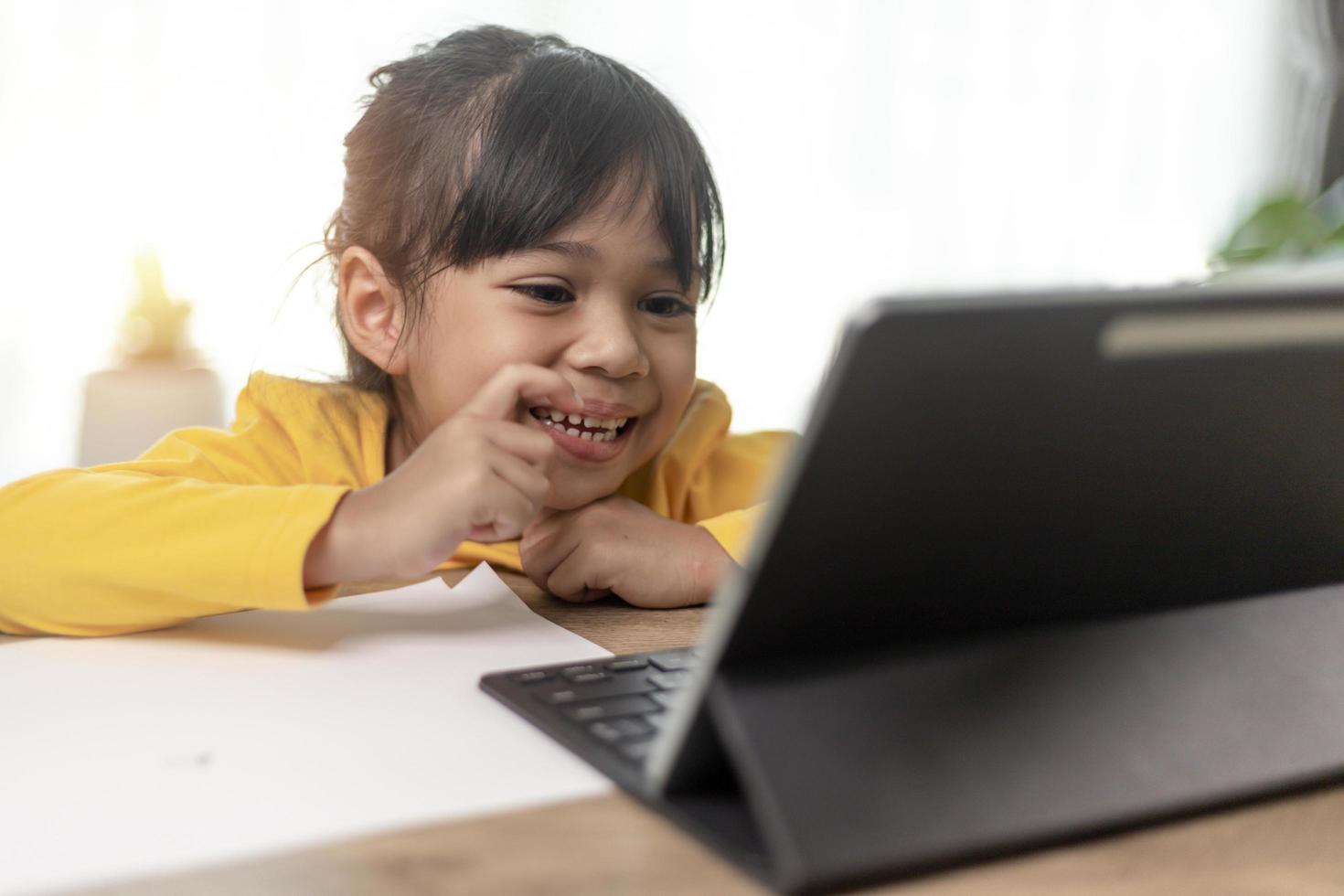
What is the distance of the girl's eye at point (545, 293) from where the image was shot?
3.31 feet

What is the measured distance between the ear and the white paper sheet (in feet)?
1.33

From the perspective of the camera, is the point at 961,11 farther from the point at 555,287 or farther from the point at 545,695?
the point at 545,695

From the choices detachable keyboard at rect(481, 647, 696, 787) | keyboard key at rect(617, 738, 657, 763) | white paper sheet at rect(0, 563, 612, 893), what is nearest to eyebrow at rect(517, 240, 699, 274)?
white paper sheet at rect(0, 563, 612, 893)

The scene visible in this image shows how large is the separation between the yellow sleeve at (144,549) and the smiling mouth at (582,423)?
0.32m

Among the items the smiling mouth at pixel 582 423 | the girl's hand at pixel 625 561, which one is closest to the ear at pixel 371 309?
the smiling mouth at pixel 582 423

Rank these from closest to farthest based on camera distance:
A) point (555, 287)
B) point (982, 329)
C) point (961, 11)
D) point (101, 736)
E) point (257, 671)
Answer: point (982, 329) → point (101, 736) → point (257, 671) → point (555, 287) → point (961, 11)

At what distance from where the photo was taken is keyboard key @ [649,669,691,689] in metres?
0.58

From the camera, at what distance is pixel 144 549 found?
29.6 inches

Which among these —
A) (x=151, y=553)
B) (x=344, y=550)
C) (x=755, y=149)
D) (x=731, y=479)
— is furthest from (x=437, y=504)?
(x=755, y=149)

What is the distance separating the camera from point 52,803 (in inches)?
18.5

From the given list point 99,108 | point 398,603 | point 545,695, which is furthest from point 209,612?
point 99,108

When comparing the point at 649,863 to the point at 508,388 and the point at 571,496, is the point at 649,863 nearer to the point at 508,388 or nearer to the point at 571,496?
the point at 508,388

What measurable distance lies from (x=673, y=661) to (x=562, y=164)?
0.52 m

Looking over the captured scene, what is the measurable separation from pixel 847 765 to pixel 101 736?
1.06 ft
